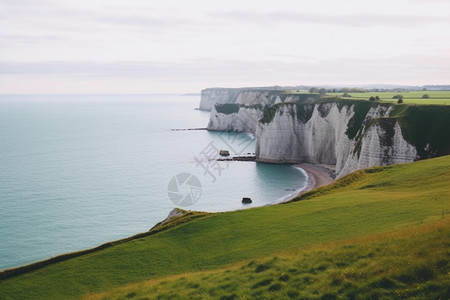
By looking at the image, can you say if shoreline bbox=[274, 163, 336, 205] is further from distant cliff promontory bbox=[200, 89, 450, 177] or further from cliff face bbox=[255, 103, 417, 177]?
distant cliff promontory bbox=[200, 89, 450, 177]

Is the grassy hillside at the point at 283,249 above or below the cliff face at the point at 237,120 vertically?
below

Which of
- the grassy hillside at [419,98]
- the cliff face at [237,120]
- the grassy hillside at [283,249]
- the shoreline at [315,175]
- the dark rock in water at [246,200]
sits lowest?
the dark rock in water at [246,200]

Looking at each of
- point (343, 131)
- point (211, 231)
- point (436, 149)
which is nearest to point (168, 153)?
point (343, 131)

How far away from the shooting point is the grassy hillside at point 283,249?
13859 mm

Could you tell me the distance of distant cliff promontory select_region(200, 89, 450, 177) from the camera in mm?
62938

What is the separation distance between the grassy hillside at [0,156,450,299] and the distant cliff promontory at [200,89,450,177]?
99.3 ft

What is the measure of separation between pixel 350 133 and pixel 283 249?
6615 cm

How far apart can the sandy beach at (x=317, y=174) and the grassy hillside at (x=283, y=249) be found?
43.5m

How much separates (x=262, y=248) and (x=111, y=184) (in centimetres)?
6299

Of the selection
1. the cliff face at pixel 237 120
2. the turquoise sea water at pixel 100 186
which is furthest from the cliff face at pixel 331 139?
the cliff face at pixel 237 120

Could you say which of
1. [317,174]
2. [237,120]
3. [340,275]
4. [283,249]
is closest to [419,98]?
[317,174]

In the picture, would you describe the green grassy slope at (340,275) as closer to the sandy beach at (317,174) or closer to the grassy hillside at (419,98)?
the sandy beach at (317,174)

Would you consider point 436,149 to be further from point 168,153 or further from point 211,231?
point 168,153

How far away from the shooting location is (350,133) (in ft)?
269
